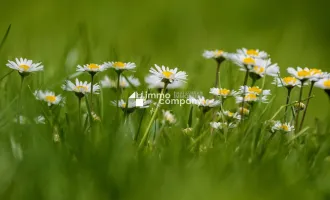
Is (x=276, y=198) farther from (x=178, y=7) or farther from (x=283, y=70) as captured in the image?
(x=178, y=7)

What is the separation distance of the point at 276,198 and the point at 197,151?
0.97 ft

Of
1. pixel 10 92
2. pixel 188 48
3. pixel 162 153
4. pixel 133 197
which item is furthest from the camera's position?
pixel 188 48

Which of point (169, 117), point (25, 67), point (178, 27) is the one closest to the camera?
point (25, 67)

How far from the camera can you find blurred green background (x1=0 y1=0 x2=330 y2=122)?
9.13 ft

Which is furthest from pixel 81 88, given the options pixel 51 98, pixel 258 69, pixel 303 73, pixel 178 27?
pixel 178 27

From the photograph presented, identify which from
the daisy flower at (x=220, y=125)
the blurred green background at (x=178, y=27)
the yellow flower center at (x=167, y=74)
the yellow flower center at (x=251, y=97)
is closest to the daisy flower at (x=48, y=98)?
the yellow flower center at (x=167, y=74)

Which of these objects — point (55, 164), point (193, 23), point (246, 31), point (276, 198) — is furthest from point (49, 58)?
point (276, 198)

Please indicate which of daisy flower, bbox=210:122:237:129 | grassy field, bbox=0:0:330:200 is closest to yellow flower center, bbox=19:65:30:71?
grassy field, bbox=0:0:330:200

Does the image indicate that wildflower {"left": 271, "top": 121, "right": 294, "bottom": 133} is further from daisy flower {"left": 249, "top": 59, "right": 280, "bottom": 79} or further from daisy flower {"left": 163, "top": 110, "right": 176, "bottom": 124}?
daisy flower {"left": 163, "top": 110, "right": 176, "bottom": 124}

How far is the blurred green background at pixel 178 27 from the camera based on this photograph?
278 cm

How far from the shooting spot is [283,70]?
2646 mm

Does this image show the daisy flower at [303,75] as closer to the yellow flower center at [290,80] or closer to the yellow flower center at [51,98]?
the yellow flower center at [290,80]

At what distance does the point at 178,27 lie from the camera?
316 cm

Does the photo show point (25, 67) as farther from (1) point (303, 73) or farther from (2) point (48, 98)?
(1) point (303, 73)
